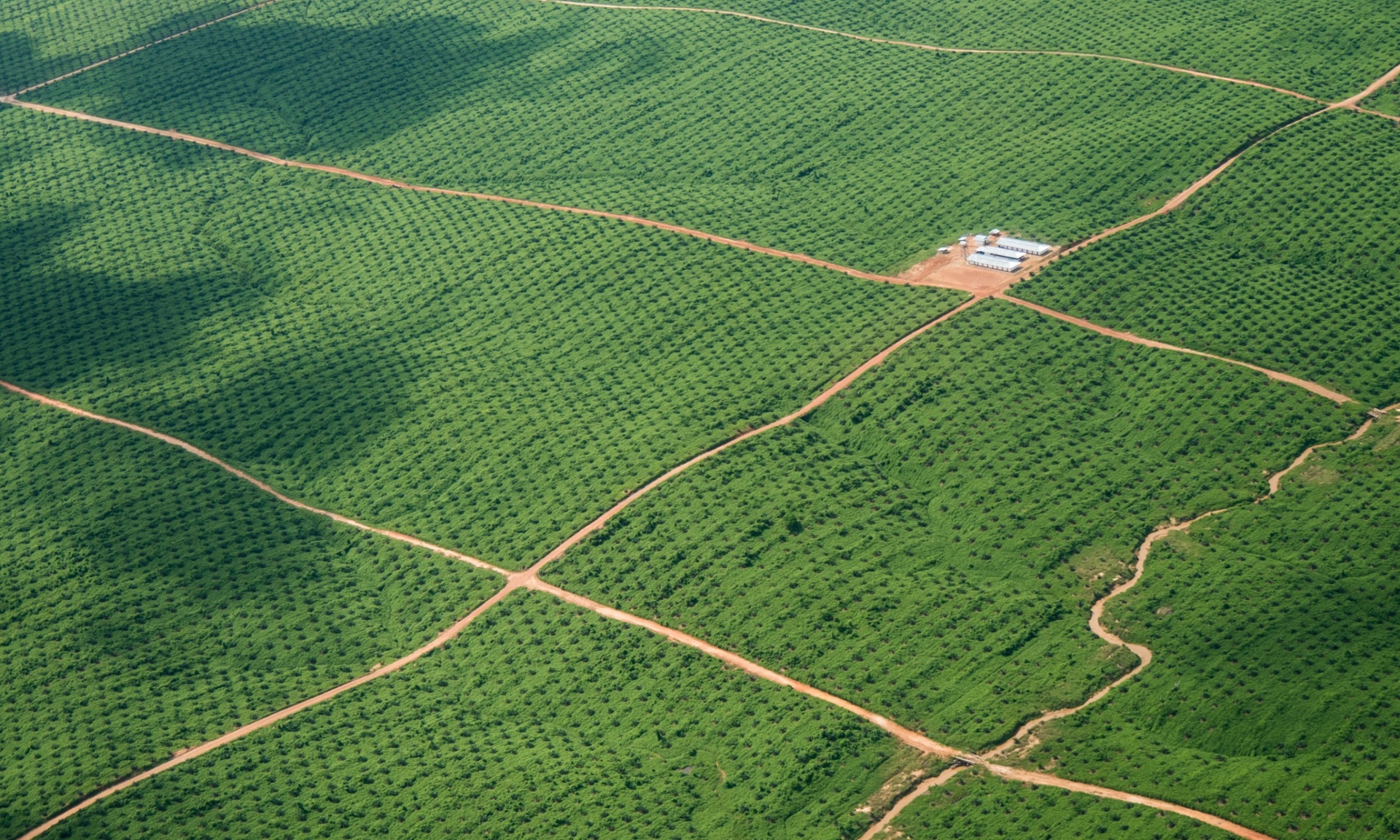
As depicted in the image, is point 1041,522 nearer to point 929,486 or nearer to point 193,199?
point 929,486

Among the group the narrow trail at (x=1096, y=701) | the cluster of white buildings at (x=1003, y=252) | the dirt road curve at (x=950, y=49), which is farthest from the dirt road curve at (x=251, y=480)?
the dirt road curve at (x=950, y=49)

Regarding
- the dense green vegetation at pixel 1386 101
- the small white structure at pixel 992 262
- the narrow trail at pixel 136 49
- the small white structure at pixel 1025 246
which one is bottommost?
the small white structure at pixel 992 262

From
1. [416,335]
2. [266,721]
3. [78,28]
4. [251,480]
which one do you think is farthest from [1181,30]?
[78,28]

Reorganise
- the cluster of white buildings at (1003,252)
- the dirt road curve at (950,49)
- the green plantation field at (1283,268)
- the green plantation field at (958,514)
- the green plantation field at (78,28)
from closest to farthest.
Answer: the green plantation field at (958,514) < the green plantation field at (1283,268) < the cluster of white buildings at (1003,252) < the dirt road curve at (950,49) < the green plantation field at (78,28)

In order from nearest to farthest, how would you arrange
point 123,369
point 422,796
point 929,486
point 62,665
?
point 422,796 → point 62,665 → point 929,486 → point 123,369

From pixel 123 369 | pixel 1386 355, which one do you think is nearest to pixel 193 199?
pixel 123 369

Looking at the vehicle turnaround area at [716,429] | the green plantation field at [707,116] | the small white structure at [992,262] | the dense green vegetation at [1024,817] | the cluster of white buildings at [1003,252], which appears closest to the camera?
the dense green vegetation at [1024,817]

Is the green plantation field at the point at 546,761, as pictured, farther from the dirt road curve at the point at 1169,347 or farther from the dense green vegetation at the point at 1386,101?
the dense green vegetation at the point at 1386,101
